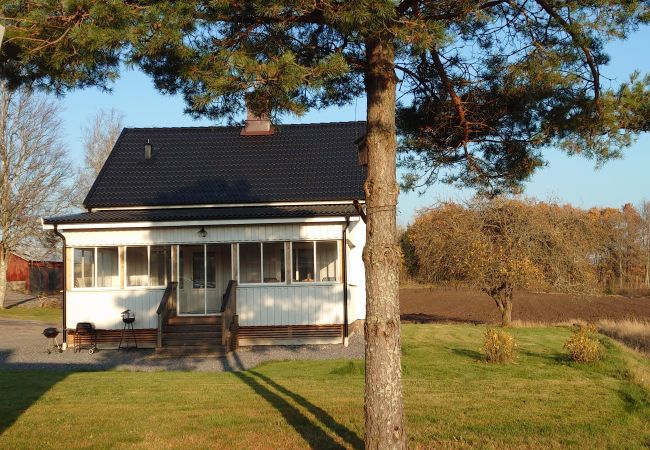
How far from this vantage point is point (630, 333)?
2455 centimetres

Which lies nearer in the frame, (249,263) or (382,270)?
(382,270)

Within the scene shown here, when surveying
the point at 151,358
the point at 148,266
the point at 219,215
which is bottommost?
the point at 151,358

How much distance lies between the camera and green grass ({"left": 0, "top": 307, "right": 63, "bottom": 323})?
33.7m

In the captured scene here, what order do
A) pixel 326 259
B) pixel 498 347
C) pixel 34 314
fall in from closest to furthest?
pixel 498 347, pixel 326 259, pixel 34 314

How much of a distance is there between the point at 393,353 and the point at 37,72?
16.2 ft

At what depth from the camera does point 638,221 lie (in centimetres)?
7988

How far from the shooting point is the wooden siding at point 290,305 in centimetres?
2055

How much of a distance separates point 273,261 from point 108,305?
473 centimetres

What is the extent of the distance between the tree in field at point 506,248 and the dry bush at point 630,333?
1699mm

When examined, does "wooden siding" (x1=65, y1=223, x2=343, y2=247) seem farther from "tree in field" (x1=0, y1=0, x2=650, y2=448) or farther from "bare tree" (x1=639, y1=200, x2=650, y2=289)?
"bare tree" (x1=639, y1=200, x2=650, y2=289)

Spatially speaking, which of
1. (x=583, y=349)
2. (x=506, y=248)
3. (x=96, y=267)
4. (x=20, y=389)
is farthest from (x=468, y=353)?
(x=506, y=248)

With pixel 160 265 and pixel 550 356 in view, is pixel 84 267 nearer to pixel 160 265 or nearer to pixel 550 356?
pixel 160 265

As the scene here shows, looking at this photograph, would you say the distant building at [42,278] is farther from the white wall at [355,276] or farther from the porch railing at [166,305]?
the porch railing at [166,305]

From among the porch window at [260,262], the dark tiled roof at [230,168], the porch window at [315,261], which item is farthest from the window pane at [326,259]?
the dark tiled roof at [230,168]
